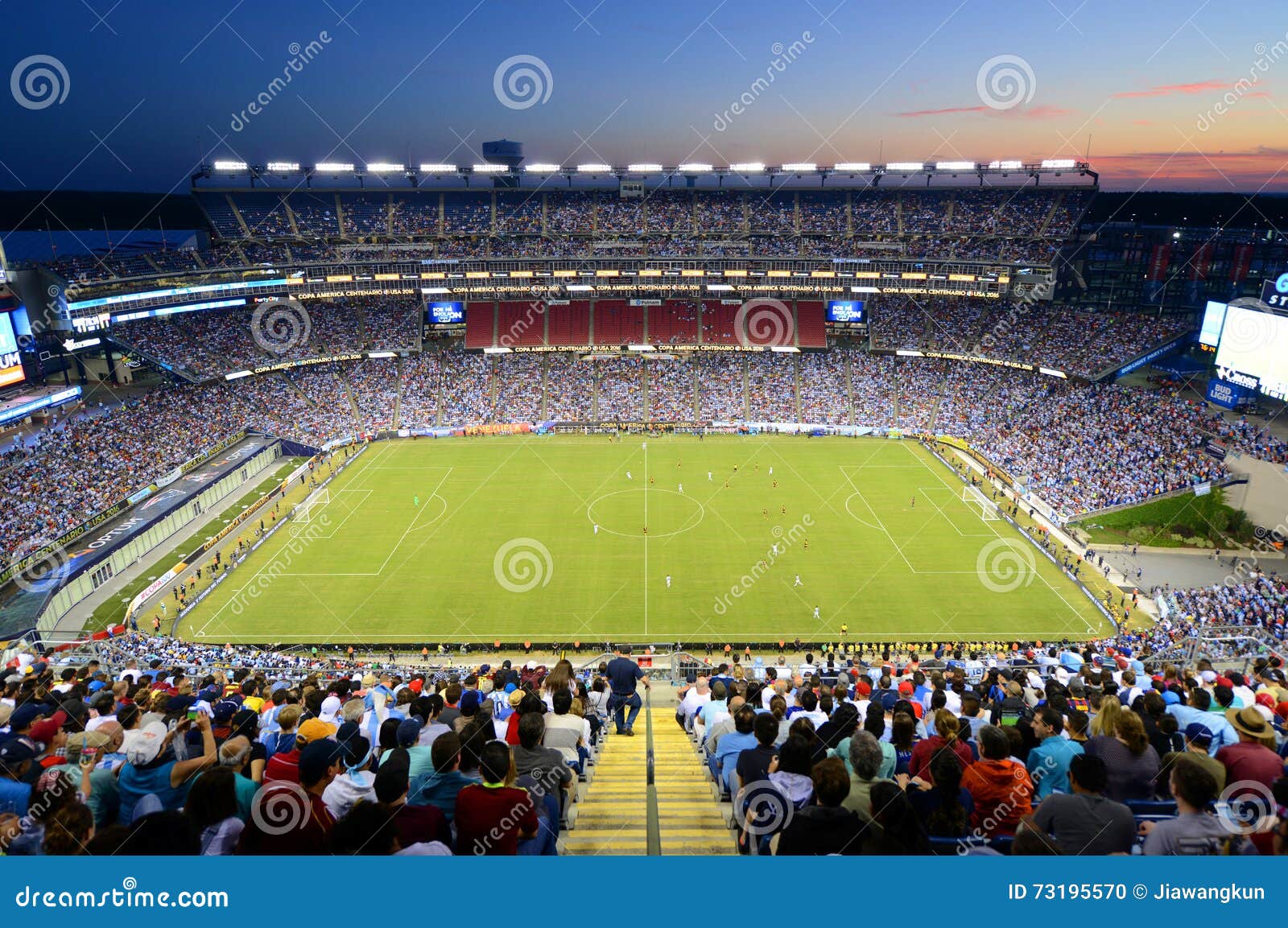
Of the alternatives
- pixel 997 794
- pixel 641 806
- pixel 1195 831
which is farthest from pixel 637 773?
pixel 1195 831

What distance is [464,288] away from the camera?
75.4 m

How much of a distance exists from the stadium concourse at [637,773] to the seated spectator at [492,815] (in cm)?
1

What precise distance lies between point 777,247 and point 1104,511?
1764 inches

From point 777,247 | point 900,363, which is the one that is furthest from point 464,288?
point 900,363

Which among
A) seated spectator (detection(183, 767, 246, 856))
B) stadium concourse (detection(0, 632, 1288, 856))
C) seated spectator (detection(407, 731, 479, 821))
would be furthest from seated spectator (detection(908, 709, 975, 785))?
seated spectator (detection(183, 767, 246, 856))

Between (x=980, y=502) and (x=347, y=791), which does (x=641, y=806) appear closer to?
(x=347, y=791)

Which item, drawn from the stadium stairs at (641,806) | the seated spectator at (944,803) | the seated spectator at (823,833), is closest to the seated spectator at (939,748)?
the seated spectator at (944,803)

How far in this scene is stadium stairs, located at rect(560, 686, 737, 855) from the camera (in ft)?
25.1

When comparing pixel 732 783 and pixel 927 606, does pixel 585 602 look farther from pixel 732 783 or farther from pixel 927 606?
pixel 732 783

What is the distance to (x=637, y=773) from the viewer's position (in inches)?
436

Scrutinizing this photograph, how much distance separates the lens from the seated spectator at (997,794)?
677 cm

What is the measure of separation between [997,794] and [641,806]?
4.33 metres

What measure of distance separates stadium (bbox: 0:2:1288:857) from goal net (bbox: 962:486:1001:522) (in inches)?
14.0

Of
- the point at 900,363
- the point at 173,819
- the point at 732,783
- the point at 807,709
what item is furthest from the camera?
the point at 900,363
